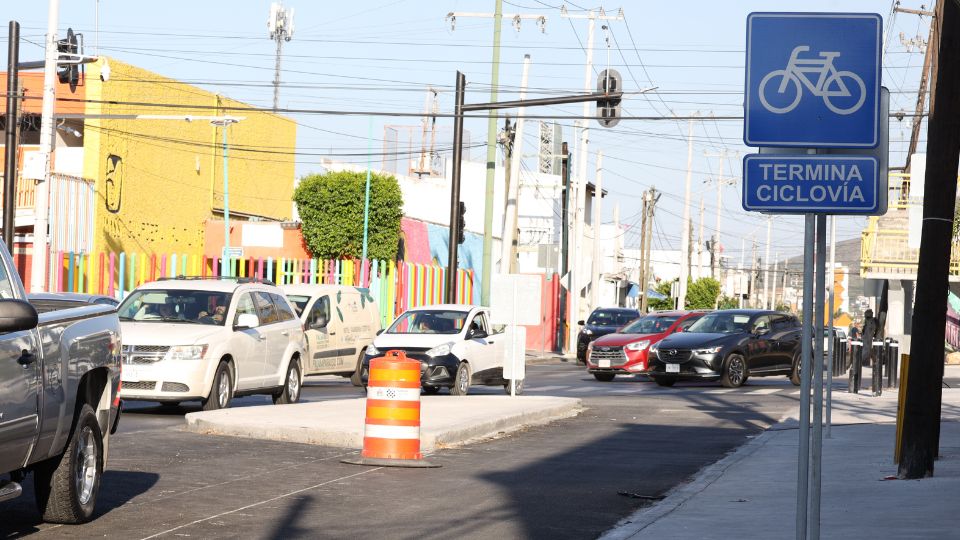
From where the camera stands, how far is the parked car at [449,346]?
23891 mm

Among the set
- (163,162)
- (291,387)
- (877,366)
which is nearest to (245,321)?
(291,387)

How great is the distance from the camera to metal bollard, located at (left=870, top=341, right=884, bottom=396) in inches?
984

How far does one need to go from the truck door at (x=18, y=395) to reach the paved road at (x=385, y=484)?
1.01 m

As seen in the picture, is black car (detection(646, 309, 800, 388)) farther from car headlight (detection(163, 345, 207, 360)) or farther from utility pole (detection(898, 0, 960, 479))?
utility pole (detection(898, 0, 960, 479))

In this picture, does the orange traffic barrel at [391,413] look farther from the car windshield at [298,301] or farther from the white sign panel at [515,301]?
the car windshield at [298,301]

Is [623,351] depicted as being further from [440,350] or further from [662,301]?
[662,301]

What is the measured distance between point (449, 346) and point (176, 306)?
5.79 metres

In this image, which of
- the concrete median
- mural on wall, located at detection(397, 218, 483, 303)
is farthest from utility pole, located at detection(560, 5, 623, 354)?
the concrete median

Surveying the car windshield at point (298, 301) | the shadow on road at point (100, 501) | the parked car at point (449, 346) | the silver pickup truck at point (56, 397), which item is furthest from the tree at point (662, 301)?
the silver pickup truck at point (56, 397)

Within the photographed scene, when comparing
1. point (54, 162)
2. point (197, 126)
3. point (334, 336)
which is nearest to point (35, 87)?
point (54, 162)

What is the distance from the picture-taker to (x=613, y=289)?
310 ft

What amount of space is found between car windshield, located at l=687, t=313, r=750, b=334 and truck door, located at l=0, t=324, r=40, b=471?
23.3 meters

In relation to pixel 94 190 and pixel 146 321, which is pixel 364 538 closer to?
pixel 146 321

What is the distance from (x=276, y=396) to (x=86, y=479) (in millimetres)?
11666
